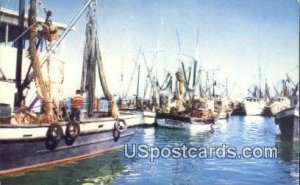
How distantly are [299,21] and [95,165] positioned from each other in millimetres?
9650

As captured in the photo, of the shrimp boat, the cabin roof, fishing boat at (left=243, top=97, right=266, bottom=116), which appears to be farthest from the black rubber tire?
fishing boat at (left=243, top=97, right=266, bottom=116)

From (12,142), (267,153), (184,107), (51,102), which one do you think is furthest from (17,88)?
(184,107)

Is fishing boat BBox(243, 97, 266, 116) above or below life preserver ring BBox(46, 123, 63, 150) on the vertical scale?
above

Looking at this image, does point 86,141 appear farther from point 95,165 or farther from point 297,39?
point 297,39

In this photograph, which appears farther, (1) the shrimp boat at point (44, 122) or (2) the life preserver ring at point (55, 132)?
(2) the life preserver ring at point (55, 132)

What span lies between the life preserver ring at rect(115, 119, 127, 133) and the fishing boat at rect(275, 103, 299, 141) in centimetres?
804

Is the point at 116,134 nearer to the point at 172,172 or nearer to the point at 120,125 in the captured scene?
the point at 120,125

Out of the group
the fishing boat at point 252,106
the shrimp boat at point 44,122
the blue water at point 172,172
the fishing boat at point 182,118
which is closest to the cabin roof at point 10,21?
the shrimp boat at point 44,122

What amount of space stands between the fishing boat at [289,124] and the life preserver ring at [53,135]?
1134 cm

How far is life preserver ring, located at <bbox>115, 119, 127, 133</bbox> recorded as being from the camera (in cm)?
1798

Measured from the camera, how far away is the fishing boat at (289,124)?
762 inches

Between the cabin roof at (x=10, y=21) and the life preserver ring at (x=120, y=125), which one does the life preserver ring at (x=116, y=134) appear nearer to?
the life preserver ring at (x=120, y=125)

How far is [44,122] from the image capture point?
46.1ft

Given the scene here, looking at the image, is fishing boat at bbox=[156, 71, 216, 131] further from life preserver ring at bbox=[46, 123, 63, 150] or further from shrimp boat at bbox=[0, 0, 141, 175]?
life preserver ring at bbox=[46, 123, 63, 150]
